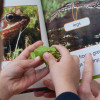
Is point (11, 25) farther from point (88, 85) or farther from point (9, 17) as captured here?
point (88, 85)

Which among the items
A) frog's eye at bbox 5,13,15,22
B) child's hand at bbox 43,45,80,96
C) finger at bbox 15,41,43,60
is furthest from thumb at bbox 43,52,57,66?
frog's eye at bbox 5,13,15,22

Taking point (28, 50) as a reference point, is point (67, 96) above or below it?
below

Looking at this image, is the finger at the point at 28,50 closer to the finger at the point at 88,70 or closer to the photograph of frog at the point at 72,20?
the photograph of frog at the point at 72,20

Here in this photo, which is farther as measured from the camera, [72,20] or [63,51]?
[72,20]

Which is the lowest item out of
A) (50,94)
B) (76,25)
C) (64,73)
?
(50,94)

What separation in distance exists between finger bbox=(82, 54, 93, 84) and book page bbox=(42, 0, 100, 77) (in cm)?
2

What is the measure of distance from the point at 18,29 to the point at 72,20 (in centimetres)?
20

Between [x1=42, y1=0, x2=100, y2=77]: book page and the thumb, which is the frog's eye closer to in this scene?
[x1=42, y1=0, x2=100, y2=77]: book page

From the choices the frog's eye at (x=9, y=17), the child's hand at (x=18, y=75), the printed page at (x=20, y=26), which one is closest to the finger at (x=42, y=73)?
the child's hand at (x=18, y=75)

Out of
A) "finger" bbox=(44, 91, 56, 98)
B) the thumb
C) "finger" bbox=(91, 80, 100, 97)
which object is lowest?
"finger" bbox=(44, 91, 56, 98)

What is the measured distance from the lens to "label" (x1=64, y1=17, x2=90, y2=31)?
501mm

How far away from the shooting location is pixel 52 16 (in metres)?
0.54

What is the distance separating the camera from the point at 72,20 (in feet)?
1.70

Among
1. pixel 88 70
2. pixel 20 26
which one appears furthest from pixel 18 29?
pixel 88 70
